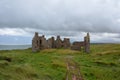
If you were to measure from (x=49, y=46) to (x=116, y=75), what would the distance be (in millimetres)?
68113

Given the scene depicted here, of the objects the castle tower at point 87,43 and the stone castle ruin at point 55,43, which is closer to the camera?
the castle tower at point 87,43

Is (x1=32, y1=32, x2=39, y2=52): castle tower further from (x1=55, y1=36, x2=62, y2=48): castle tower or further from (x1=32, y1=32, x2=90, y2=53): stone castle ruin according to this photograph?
(x1=55, y1=36, x2=62, y2=48): castle tower

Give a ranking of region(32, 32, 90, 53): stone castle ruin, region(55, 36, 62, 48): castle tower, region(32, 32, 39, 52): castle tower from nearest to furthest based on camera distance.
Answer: region(32, 32, 90, 53): stone castle ruin → region(32, 32, 39, 52): castle tower → region(55, 36, 62, 48): castle tower

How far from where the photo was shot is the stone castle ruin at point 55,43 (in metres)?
103

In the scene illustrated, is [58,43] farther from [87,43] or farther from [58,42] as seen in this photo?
[87,43]

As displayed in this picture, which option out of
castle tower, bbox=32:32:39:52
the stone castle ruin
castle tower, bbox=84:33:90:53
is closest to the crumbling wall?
the stone castle ruin

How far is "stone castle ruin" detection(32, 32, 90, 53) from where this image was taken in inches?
4072

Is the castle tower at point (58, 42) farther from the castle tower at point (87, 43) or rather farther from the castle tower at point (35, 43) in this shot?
the castle tower at point (87, 43)

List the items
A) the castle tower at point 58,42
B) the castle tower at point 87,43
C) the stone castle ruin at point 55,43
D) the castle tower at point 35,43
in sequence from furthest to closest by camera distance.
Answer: the castle tower at point 58,42
the castle tower at point 35,43
the stone castle ruin at point 55,43
the castle tower at point 87,43

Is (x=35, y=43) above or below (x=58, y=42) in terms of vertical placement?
below

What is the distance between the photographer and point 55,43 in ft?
384

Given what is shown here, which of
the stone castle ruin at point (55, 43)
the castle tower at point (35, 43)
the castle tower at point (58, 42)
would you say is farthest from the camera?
the castle tower at point (58, 42)

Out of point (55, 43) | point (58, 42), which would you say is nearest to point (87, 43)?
point (58, 42)

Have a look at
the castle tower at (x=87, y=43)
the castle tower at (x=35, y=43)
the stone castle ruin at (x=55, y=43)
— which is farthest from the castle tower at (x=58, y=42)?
the castle tower at (x=87, y=43)
